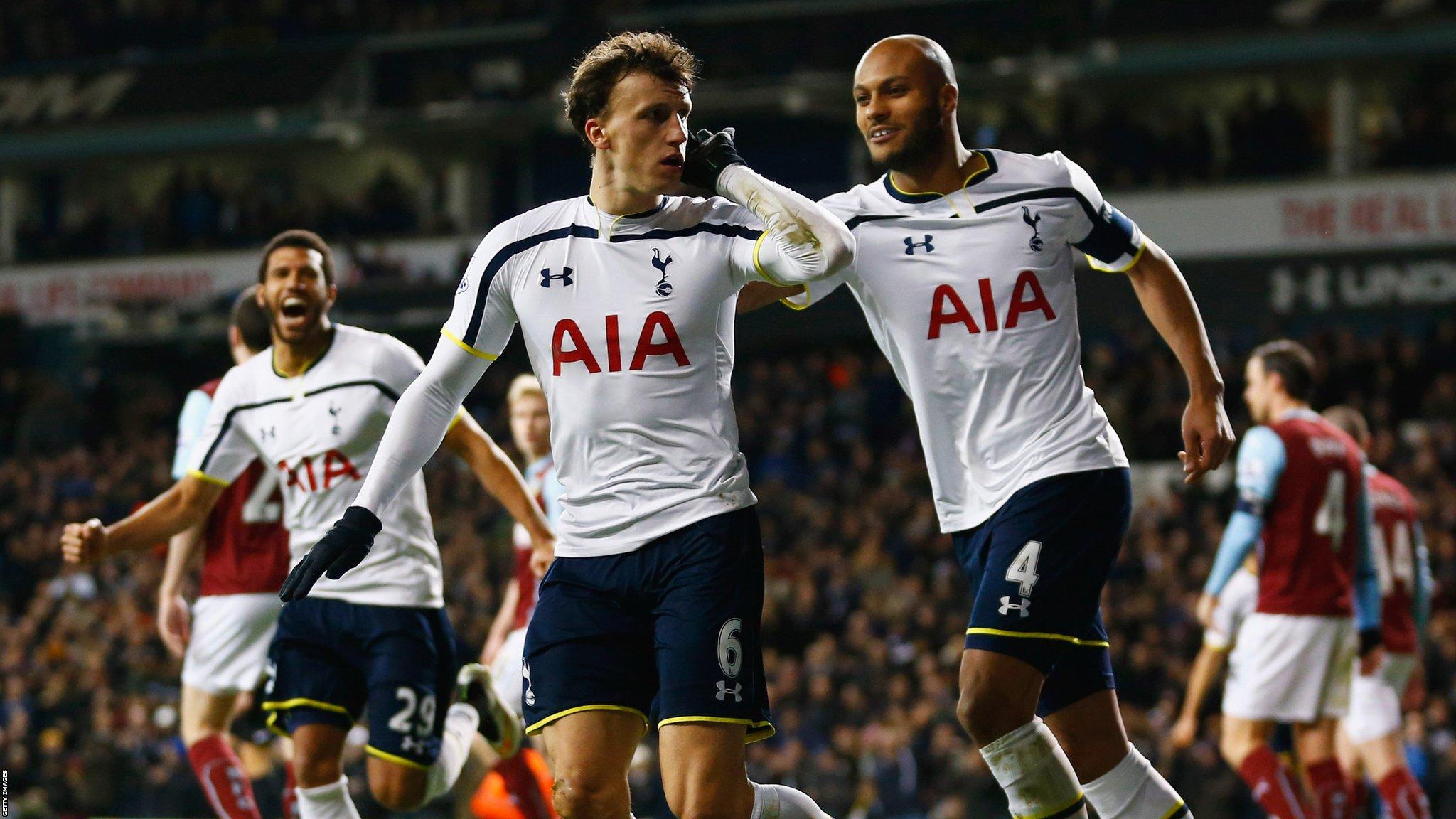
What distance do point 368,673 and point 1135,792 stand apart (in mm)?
2686

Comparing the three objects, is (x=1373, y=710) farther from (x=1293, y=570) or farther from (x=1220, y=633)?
Answer: (x=1293, y=570)

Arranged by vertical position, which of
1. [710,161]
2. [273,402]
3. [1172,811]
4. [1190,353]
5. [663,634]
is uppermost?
[710,161]

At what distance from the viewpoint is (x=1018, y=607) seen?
4.61 meters

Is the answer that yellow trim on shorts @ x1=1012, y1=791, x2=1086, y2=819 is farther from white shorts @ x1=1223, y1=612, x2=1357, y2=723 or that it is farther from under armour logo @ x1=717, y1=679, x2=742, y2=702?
white shorts @ x1=1223, y1=612, x2=1357, y2=723

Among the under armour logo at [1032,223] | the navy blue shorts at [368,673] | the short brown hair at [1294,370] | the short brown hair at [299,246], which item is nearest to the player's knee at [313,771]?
the navy blue shorts at [368,673]

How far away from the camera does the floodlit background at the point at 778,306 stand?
14172 mm

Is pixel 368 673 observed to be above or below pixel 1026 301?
below

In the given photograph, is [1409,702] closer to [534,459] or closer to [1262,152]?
[534,459]

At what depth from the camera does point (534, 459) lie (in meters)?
8.24

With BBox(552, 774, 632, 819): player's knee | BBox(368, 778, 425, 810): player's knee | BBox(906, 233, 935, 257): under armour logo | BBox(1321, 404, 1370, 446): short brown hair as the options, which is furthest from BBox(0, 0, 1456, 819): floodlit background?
BBox(906, 233, 935, 257): under armour logo

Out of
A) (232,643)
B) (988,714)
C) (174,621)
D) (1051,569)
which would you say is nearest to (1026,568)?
(1051,569)

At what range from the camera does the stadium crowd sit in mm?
12695

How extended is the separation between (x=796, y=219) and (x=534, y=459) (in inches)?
165

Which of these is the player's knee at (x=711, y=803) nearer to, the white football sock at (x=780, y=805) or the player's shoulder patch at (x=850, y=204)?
the white football sock at (x=780, y=805)
